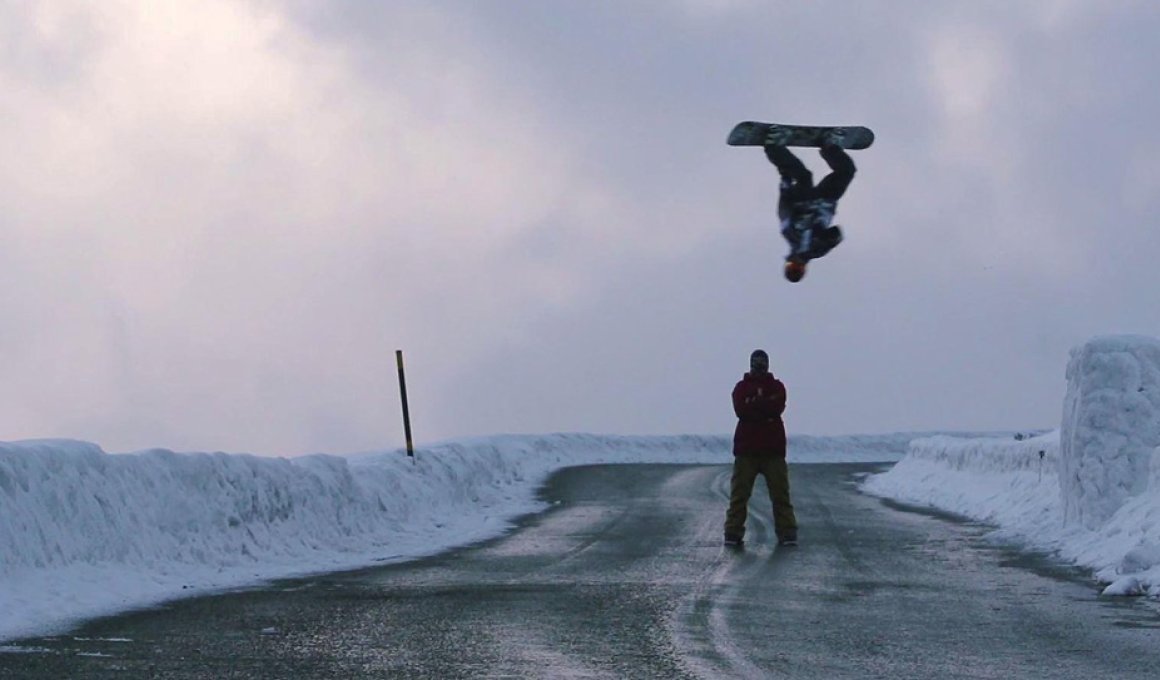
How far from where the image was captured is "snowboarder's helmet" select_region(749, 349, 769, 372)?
1658 centimetres

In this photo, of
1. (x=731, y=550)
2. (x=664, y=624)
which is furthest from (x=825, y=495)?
(x=664, y=624)

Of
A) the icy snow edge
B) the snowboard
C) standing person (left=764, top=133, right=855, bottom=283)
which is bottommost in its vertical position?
the icy snow edge

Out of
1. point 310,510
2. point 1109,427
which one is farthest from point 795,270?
point 310,510

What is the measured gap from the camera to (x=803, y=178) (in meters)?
11.0

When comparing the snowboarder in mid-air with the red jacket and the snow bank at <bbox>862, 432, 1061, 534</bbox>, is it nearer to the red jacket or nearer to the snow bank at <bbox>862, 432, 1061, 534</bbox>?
the red jacket

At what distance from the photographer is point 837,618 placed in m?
9.70

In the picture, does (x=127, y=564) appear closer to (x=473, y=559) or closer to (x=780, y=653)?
(x=473, y=559)

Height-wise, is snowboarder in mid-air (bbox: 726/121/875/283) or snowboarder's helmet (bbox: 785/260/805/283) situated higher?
snowboarder in mid-air (bbox: 726/121/875/283)

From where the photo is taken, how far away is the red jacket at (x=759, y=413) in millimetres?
16609

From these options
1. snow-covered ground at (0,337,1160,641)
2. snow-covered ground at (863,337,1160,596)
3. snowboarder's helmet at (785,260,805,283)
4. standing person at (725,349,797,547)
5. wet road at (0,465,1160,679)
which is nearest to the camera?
wet road at (0,465,1160,679)

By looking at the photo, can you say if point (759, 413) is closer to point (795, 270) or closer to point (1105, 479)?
point (1105, 479)

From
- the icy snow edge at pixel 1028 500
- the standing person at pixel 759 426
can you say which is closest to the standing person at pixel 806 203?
the icy snow edge at pixel 1028 500

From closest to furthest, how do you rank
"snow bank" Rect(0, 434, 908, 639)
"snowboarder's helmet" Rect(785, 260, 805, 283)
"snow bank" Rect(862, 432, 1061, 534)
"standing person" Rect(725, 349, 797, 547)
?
"snowboarder's helmet" Rect(785, 260, 805, 283) < "snow bank" Rect(0, 434, 908, 639) < "standing person" Rect(725, 349, 797, 547) < "snow bank" Rect(862, 432, 1061, 534)

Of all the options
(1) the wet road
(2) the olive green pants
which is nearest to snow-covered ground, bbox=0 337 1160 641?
(1) the wet road
